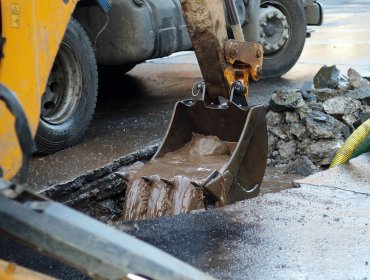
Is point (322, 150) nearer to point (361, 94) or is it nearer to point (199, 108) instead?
point (361, 94)

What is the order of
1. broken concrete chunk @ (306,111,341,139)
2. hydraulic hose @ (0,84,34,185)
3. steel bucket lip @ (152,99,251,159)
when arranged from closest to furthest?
hydraulic hose @ (0,84,34,185) → steel bucket lip @ (152,99,251,159) → broken concrete chunk @ (306,111,341,139)

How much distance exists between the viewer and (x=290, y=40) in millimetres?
9516

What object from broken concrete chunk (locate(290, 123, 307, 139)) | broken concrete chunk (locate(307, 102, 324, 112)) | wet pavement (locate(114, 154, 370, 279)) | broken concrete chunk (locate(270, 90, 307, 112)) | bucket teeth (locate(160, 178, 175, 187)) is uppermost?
bucket teeth (locate(160, 178, 175, 187))

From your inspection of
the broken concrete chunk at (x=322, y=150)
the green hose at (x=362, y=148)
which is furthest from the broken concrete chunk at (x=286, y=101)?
the green hose at (x=362, y=148)

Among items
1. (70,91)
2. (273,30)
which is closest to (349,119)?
(273,30)

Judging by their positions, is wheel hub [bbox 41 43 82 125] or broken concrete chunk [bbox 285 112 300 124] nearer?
wheel hub [bbox 41 43 82 125]

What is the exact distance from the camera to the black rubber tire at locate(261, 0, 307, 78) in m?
9.48

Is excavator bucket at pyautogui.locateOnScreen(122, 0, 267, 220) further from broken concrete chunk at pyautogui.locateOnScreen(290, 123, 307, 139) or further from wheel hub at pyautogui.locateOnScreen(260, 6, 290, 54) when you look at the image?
wheel hub at pyautogui.locateOnScreen(260, 6, 290, 54)

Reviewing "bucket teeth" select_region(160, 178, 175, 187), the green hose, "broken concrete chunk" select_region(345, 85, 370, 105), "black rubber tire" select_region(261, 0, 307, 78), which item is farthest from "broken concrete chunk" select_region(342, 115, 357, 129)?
"bucket teeth" select_region(160, 178, 175, 187)

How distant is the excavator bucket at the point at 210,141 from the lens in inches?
171

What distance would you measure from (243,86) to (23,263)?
1968mm

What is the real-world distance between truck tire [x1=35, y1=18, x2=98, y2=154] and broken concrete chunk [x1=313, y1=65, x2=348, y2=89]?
3485 millimetres

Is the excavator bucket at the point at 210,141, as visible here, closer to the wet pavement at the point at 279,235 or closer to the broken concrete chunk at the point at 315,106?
the wet pavement at the point at 279,235

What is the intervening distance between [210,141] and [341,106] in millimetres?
3059
